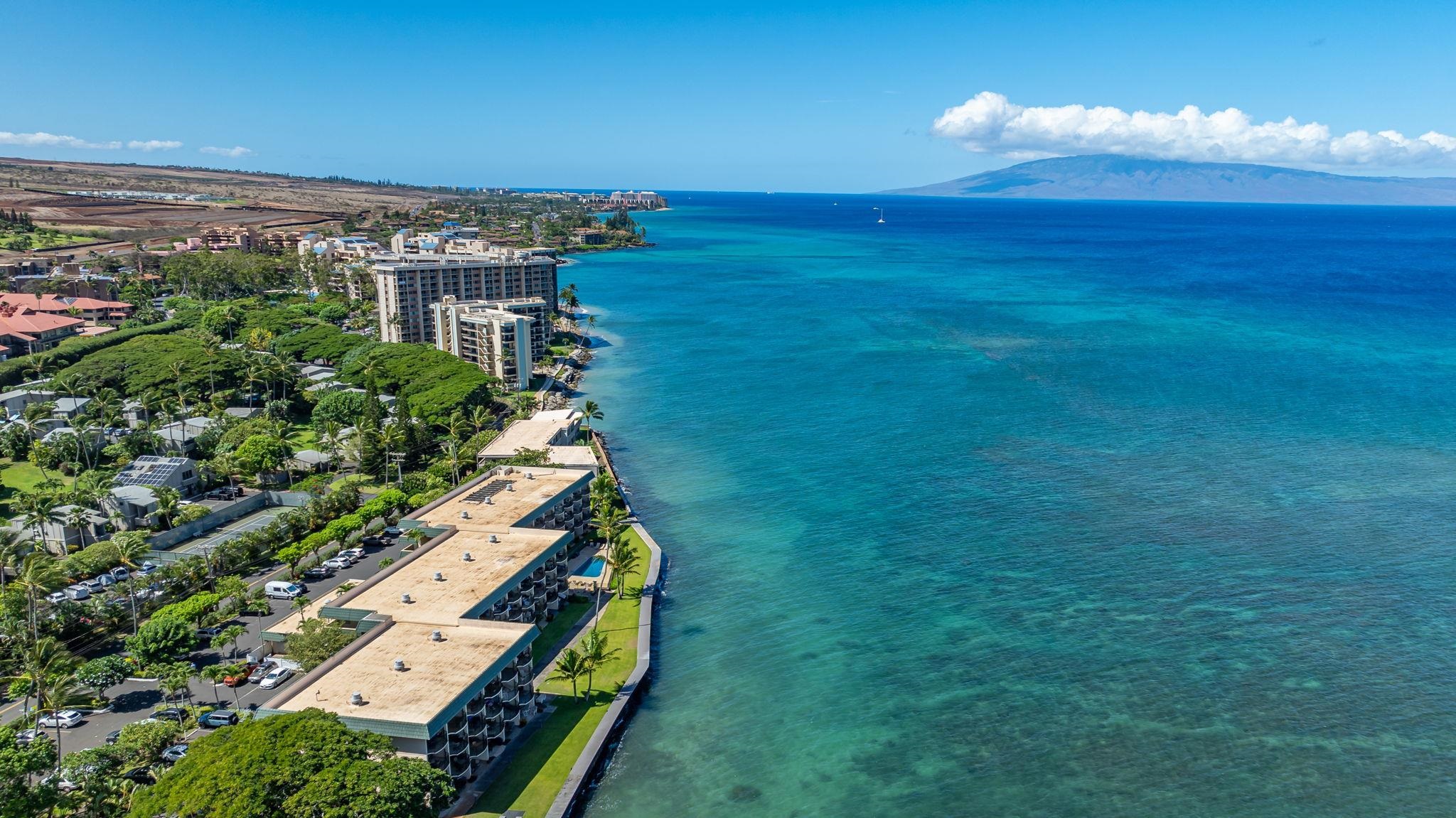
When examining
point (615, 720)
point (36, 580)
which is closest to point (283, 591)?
point (36, 580)

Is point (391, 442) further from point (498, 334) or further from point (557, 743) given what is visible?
point (557, 743)

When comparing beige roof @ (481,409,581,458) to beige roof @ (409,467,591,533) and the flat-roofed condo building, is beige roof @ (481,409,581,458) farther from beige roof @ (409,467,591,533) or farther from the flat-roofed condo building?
the flat-roofed condo building

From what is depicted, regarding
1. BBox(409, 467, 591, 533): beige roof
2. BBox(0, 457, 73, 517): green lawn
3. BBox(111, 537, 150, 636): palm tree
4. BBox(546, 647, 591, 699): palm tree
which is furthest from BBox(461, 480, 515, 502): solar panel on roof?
BBox(0, 457, 73, 517): green lawn

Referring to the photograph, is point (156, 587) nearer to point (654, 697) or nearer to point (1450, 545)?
point (654, 697)

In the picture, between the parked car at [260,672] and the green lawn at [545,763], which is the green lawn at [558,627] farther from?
the parked car at [260,672]

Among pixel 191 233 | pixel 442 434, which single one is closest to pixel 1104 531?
pixel 442 434

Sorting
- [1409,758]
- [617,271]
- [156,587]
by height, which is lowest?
[1409,758]
